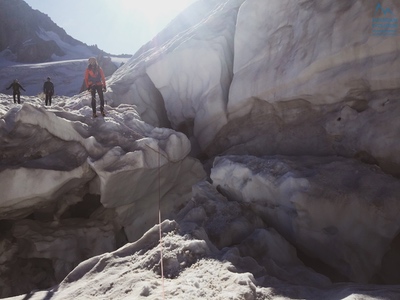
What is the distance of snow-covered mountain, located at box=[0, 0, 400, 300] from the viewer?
3354 millimetres

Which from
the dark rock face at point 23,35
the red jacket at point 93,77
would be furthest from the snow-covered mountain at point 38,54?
the red jacket at point 93,77

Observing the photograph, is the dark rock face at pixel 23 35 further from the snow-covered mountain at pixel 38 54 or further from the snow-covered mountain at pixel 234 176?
the snow-covered mountain at pixel 234 176

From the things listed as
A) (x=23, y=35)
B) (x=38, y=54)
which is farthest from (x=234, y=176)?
(x=23, y=35)

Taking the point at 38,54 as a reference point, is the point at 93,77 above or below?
below

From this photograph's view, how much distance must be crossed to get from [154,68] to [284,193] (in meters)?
6.98

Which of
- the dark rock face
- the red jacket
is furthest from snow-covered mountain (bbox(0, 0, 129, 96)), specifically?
the red jacket

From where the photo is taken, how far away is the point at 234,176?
5891 mm

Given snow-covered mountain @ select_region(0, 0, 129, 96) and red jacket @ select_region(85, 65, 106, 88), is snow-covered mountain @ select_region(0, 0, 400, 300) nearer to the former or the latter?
red jacket @ select_region(85, 65, 106, 88)

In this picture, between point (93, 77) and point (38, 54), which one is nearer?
point (93, 77)

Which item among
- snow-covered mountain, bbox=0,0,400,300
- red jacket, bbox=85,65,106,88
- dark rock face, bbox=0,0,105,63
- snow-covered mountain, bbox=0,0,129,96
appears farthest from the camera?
dark rock face, bbox=0,0,105,63

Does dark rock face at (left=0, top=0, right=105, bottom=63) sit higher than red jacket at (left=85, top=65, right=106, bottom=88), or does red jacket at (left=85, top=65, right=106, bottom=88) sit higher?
dark rock face at (left=0, top=0, right=105, bottom=63)

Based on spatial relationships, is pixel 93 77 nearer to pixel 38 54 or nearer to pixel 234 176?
pixel 234 176

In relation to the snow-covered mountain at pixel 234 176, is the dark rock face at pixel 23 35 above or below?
above

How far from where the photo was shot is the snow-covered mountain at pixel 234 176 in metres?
3.35
